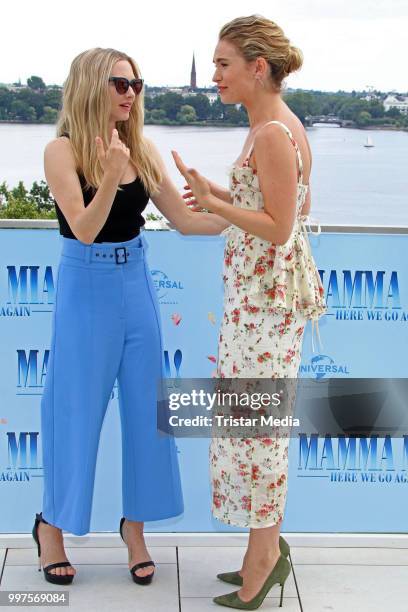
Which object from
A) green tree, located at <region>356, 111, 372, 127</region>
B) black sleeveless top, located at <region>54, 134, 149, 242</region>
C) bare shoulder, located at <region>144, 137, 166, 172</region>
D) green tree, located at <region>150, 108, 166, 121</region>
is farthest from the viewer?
green tree, located at <region>356, 111, 372, 127</region>

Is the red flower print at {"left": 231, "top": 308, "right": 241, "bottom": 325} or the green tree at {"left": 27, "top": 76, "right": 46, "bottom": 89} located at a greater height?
the green tree at {"left": 27, "top": 76, "right": 46, "bottom": 89}

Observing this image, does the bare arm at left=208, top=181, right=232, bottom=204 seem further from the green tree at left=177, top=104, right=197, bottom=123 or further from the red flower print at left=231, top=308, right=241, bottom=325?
the green tree at left=177, top=104, right=197, bottom=123

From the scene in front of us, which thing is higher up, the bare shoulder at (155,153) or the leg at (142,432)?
the bare shoulder at (155,153)

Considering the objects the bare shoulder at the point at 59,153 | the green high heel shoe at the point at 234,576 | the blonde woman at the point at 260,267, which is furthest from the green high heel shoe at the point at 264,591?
the bare shoulder at the point at 59,153

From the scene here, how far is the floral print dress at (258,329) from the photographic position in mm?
2383

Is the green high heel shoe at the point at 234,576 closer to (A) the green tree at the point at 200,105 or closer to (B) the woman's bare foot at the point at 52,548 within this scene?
(B) the woman's bare foot at the point at 52,548

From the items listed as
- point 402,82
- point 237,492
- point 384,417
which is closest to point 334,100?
point 402,82

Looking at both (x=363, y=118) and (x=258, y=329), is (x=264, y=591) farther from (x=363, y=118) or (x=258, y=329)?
(x=363, y=118)

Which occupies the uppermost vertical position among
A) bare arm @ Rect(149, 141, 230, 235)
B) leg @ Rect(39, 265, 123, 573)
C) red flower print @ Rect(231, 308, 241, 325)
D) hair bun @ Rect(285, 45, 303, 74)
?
hair bun @ Rect(285, 45, 303, 74)

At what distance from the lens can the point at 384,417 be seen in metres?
2.96

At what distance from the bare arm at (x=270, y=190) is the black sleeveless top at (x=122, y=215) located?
0.27m

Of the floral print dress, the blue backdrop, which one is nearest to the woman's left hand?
the floral print dress

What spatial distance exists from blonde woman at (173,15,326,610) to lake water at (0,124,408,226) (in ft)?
0.55

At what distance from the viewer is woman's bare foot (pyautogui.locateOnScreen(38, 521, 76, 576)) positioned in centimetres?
273
